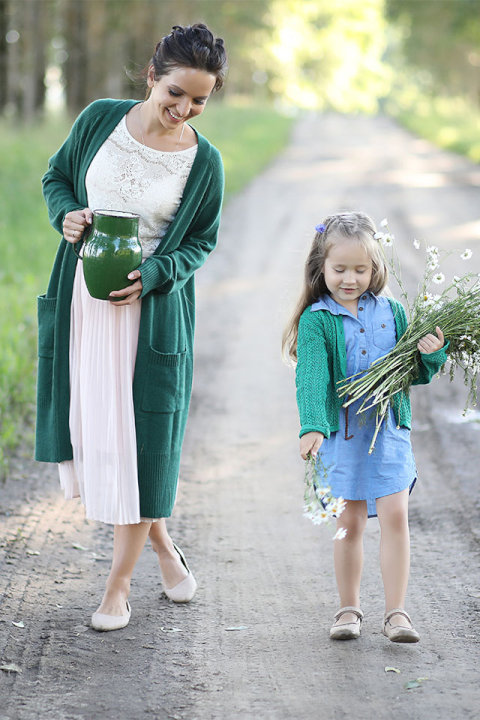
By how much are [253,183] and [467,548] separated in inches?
708

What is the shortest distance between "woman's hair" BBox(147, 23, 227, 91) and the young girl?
0.78m

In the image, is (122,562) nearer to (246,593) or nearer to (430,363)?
(246,593)

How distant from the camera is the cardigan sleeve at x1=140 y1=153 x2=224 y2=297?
376 cm

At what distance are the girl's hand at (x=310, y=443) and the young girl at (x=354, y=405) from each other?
111 millimetres

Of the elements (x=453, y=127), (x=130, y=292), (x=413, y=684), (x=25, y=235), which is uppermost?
(x=453, y=127)

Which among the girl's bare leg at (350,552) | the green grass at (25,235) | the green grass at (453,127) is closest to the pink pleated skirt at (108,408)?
the girl's bare leg at (350,552)

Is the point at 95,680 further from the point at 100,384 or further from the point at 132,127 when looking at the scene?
the point at 132,127

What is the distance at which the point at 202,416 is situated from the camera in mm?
7582

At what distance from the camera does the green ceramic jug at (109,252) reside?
3635 mm

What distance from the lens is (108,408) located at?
12.6 ft

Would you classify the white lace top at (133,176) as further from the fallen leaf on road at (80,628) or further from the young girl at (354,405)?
the fallen leaf on road at (80,628)

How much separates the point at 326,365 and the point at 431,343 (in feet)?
1.38

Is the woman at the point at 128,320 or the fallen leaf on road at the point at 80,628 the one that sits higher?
the woman at the point at 128,320

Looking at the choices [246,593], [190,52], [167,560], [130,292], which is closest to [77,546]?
[167,560]
